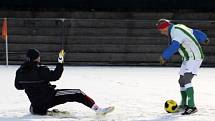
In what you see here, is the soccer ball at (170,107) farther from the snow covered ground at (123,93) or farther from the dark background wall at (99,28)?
the dark background wall at (99,28)

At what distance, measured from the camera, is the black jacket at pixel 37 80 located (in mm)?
7918

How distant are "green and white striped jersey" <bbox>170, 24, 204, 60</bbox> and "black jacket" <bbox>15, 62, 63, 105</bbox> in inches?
71.5

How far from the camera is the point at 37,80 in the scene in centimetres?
795

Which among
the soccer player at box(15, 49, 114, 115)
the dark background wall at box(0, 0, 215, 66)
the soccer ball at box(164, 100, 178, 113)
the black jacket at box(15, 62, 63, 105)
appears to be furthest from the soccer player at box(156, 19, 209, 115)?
the dark background wall at box(0, 0, 215, 66)

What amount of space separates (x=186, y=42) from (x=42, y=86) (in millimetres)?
2260

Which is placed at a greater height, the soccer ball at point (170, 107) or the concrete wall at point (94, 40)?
the concrete wall at point (94, 40)

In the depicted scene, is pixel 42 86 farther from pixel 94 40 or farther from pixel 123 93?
pixel 94 40

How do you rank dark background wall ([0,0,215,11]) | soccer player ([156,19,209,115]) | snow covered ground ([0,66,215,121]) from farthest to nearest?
dark background wall ([0,0,215,11]) → soccer player ([156,19,209,115]) → snow covered ground ([0,66,215,121])

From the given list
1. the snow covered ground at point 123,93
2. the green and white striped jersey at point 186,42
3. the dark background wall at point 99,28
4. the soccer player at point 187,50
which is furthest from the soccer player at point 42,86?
the dark background wall at point 99,28

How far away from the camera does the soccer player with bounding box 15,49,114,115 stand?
793cm

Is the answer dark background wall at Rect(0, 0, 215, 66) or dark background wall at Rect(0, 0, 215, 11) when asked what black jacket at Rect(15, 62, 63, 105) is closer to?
dark background wall at Rect(0, 0, 215, 66)

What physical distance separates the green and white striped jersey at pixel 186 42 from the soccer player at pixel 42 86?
1.48m

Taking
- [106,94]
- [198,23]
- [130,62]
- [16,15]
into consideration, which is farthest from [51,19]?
[106,94]

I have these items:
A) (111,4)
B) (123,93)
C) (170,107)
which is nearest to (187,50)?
(170,107)
